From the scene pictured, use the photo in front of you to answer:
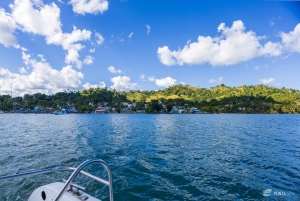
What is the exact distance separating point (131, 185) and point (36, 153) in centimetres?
1042

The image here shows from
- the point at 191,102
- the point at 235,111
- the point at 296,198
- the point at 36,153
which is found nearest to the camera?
the point at 296,198

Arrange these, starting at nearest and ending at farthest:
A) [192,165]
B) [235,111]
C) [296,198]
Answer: [296,198] < [192,165] < [235,111]

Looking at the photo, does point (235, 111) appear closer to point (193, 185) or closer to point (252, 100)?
point (252, 100)

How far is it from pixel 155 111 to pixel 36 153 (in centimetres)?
15164

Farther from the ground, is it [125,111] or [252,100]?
[252,100]

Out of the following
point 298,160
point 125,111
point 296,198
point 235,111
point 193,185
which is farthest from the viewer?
point 125,111

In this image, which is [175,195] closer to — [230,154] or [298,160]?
[230,154]

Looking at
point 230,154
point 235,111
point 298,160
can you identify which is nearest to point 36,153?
point 230,154

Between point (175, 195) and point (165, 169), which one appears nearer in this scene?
point (175, 195)

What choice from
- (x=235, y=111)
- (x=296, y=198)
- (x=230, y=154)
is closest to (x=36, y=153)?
(x=230, y=154)

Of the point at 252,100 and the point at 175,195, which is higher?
the point at 252,100

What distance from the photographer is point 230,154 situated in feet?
45.9

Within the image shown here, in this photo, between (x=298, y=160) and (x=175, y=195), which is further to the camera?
(x=298, y=160)

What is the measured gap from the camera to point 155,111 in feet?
541
